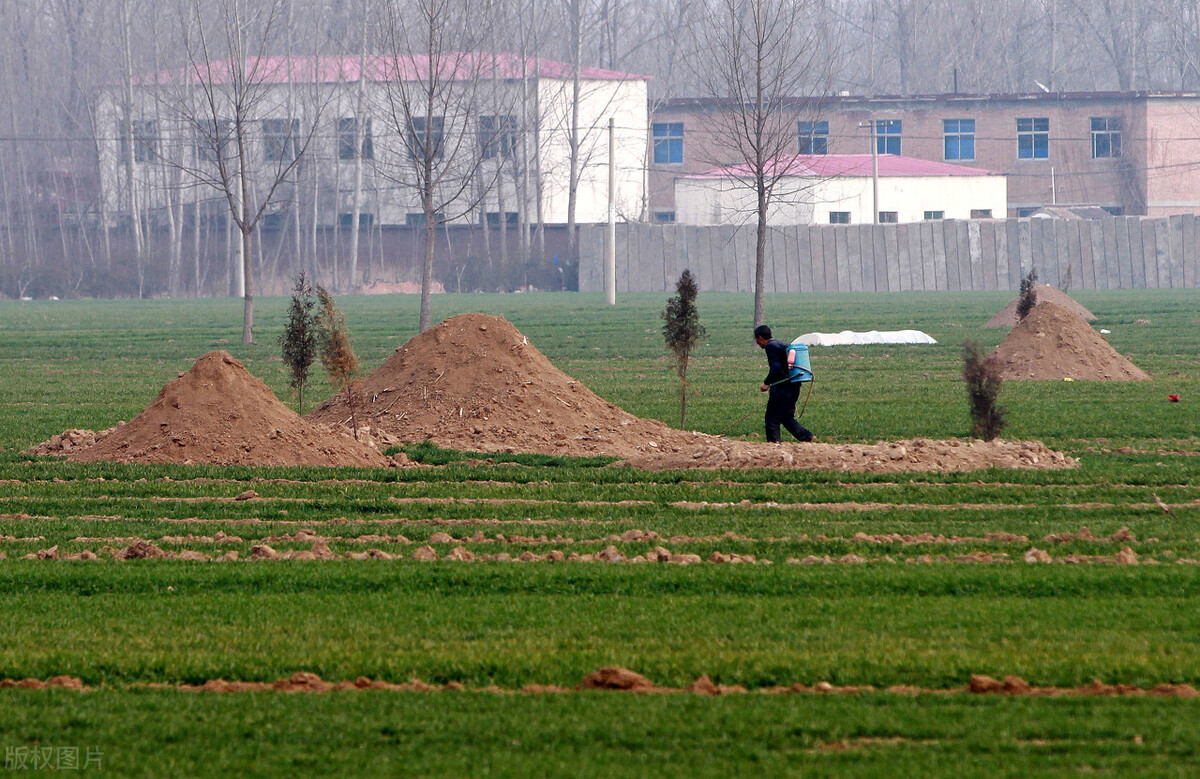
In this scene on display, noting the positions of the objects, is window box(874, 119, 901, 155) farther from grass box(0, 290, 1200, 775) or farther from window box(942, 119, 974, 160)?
grass box(0, 290, 1200, 775)

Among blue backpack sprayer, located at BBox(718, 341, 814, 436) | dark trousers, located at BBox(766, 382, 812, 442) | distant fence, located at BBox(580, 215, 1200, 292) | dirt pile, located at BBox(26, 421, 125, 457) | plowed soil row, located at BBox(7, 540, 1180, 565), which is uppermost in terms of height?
distant fence, located at BBox(580, 215, 1200, 292)

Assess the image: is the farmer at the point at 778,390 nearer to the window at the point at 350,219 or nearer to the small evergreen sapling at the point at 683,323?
the small evergreen sapling at the point at 683,323

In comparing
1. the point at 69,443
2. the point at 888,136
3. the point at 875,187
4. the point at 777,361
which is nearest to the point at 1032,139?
the point at 888,136

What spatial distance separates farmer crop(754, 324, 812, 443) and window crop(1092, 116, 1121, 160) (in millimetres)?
64400

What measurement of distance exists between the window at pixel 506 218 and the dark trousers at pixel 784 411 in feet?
192

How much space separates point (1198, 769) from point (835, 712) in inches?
61.9

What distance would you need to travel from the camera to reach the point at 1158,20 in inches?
3743

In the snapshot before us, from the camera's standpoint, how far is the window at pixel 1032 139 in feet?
241

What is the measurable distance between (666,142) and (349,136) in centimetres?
1753

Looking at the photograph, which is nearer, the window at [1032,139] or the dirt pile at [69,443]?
the dirt pile at [69,443]

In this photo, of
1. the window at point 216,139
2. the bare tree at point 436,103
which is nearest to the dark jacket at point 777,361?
the bare tree at point 436,103

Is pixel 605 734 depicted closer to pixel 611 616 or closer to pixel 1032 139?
pixel 611 616

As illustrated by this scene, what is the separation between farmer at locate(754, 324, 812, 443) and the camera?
1477cm

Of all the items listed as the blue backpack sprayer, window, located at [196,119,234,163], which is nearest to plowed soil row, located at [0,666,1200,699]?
the blue backpack sprayer
